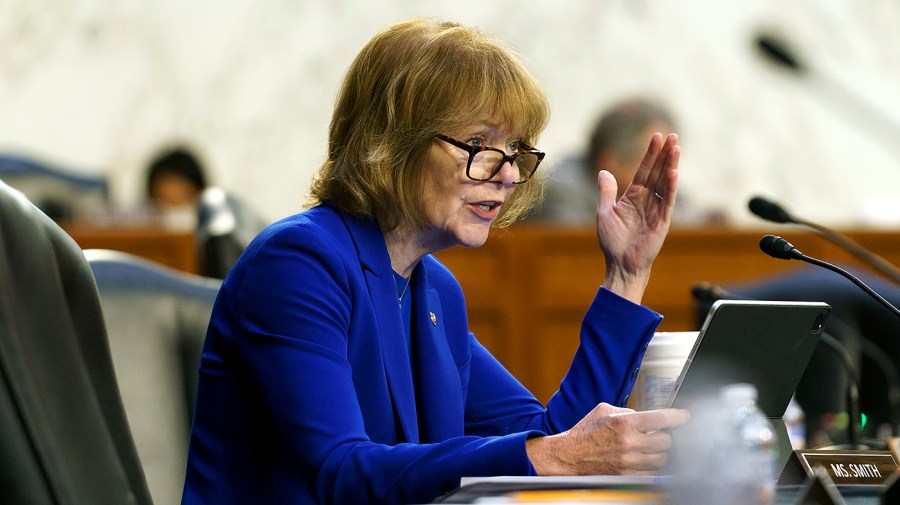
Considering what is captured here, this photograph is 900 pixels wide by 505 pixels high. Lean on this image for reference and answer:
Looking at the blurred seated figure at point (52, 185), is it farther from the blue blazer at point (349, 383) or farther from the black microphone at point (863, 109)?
the blue blazer at point (349, 383)

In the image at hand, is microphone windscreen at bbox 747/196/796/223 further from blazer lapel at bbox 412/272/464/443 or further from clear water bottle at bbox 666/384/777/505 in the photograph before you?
clear water bottle at bbox 666/384/777/505

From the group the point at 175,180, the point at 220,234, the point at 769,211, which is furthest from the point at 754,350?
the point at 175,180

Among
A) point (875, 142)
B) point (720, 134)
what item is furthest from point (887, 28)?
point (720, 134)

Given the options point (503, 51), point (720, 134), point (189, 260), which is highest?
point (503, 51)

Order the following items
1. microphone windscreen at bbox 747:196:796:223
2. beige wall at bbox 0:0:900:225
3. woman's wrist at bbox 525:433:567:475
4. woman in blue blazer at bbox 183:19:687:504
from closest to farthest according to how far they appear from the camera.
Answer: woman's wrist at bbox 525:433:567:475
woman in blue blazer at bbox 183:19:687:504
microphone windscreen at bbox 747:196:796:223
beige wall at bbox 0:0:900:225

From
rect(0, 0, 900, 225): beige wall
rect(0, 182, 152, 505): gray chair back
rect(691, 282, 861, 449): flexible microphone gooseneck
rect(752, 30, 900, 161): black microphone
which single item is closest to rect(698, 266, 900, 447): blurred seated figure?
rect(691, 282, 861, 449): flexible microphone gooseneck

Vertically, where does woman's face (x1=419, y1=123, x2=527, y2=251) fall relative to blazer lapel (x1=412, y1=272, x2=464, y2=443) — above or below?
above

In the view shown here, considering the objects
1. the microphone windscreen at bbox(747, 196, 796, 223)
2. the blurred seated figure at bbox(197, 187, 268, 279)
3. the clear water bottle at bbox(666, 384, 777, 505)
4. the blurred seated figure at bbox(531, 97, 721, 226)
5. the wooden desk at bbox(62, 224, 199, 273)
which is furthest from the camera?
the blurred seated figure at bbox(531, 97, 721, 226)

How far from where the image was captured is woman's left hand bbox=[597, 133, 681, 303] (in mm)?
1652

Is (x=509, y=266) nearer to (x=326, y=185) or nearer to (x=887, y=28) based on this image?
(x=326, y=185)

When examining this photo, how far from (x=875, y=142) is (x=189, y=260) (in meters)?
4.64

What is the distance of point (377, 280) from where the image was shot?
1541mm

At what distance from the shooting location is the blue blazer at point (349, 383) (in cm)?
127

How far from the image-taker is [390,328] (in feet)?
5.02
